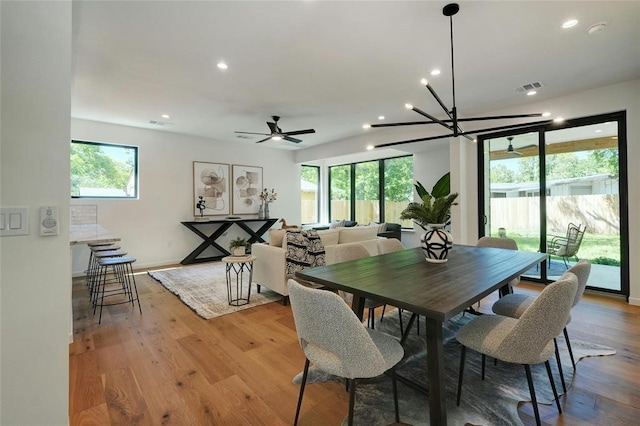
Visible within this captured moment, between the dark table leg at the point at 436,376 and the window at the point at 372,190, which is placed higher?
the window at the point at 372,190

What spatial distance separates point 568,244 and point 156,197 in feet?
23.1

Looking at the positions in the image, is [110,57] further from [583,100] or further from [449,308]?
[583,100]

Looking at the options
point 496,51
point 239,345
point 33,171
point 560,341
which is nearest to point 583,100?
point 496,51

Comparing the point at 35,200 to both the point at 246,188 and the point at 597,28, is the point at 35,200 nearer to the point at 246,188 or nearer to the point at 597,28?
the point at 597,28

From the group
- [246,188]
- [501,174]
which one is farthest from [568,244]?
[246,188]

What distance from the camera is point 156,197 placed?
577 centimetres

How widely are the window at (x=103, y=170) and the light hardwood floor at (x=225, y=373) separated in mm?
2796

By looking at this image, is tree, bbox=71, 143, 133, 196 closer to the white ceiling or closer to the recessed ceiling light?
the white ceiling

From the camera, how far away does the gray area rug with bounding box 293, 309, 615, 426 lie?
65.5 inches

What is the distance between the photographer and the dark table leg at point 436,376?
1.35 metres

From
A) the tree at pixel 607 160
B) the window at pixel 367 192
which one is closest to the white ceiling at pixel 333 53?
the tree at pixel 607 160

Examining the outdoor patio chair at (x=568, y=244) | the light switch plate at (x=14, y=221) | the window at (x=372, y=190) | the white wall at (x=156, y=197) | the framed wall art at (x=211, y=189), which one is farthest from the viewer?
the window at (x=372, y=190)

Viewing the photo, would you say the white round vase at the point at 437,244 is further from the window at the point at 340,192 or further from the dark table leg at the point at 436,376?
the window at the point at 340,192

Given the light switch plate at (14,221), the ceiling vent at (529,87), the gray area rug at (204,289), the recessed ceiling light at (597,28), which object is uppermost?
the ceiling vent at (529,87)
